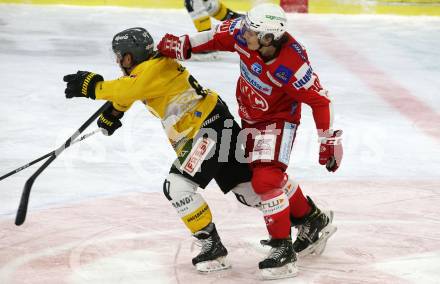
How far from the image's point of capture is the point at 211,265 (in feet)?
14.2

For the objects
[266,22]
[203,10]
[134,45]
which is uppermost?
[266,22]

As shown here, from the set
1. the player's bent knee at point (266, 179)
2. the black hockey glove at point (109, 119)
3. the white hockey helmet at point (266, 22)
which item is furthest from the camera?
the black hockey glove at point (109, 119)

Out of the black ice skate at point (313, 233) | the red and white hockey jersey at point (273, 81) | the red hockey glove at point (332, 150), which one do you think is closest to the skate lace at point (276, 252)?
the black ice skate at point (313, 233)

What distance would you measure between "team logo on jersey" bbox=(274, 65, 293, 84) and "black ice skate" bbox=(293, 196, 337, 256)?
0.76 metres

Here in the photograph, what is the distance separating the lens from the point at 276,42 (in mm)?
4156

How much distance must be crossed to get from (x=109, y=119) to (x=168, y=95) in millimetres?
361

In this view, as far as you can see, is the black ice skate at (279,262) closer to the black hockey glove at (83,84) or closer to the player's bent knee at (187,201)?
the player's bent knee at (187,201)

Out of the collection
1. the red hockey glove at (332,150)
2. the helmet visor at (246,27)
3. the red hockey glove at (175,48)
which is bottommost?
the red hockey glove at (332,150)

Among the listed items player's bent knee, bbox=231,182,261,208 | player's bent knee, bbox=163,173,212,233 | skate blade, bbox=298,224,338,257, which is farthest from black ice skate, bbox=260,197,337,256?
player's bent knee, bbox=163,173,212,233

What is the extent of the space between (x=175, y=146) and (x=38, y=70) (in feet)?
13.7

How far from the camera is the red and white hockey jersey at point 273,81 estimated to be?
4.16m

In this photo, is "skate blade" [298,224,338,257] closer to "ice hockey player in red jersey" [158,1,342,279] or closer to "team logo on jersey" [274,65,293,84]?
"ice hockey player in red jersey" [158,1,342,279]

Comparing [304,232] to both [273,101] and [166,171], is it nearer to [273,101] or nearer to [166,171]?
[273,101]

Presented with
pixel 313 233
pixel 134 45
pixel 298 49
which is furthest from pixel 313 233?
pixel 134 45
